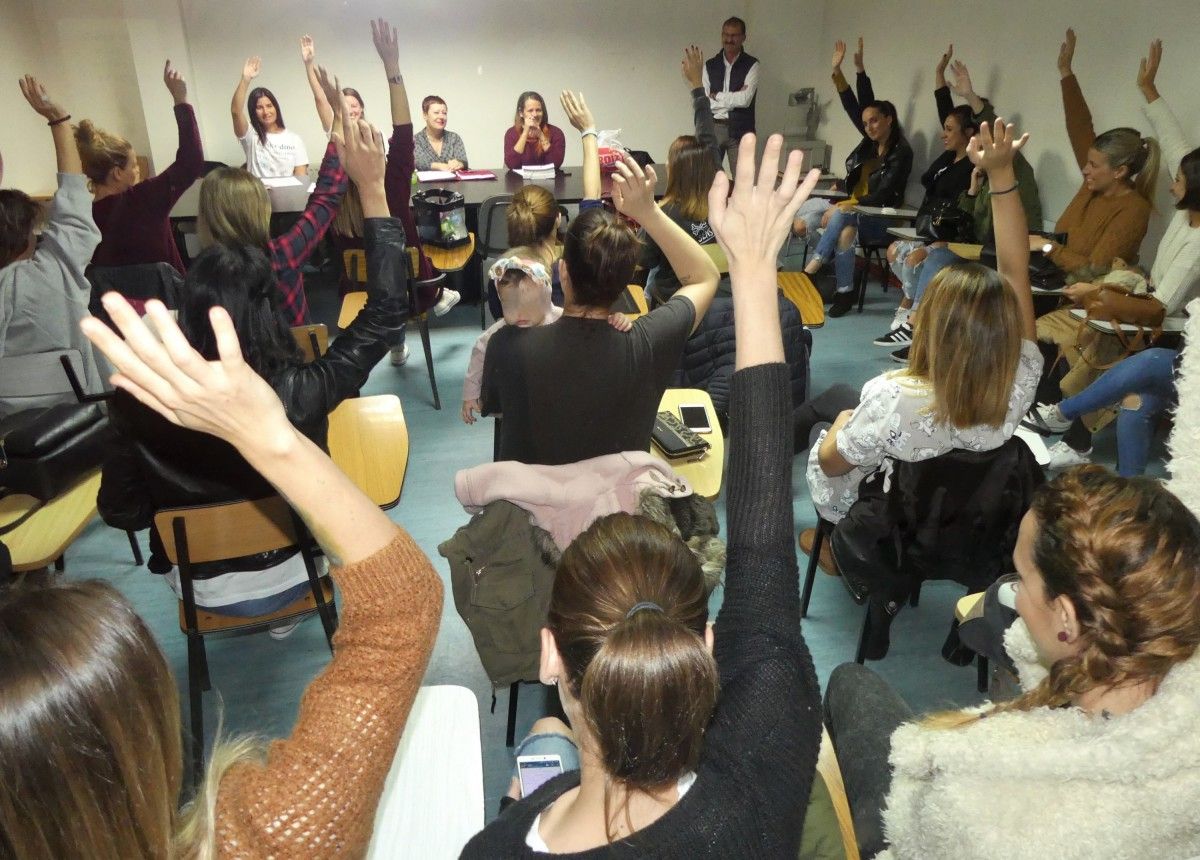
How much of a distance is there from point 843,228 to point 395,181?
3616mm

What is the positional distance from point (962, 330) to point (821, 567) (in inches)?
46.7

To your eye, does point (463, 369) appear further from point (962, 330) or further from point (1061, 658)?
point (1061, 658)

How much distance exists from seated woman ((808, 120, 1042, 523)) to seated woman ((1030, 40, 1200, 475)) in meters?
1.53

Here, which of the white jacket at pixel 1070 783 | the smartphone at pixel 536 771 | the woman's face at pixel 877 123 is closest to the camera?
the white jacket at pixel 1070 783

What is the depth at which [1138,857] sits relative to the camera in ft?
3.09

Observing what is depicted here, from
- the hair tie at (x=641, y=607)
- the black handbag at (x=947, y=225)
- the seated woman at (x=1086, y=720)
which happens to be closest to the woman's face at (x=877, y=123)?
the black handbag at (x=947, y=225)

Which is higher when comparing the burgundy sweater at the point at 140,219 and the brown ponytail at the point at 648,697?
the burgundy sweater at the point at 140,219

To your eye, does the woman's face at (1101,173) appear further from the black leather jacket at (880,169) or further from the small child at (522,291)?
the small child at (522,291)

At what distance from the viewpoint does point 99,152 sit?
3.11 meters

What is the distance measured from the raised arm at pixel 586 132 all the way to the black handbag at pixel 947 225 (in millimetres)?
3071

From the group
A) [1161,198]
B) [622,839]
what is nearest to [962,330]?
[622,839]

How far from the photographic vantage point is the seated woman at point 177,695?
57 cm

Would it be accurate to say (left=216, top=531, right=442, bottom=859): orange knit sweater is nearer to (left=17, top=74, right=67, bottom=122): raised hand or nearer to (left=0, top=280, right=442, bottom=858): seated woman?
(left=0, top=280, right=442, bottom=858): seated woman

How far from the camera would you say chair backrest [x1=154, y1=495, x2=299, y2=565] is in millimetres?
1688
